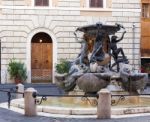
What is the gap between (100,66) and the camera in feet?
63.9

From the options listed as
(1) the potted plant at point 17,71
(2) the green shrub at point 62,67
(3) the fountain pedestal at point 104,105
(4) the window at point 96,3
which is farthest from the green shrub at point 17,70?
(3) the fountain pedestal at point 104,105

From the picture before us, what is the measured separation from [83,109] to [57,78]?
4.53 metres

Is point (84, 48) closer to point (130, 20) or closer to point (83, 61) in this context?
point (83, 61)

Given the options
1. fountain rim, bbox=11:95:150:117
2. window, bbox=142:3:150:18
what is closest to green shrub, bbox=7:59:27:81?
window, bbox=142:3:150:18

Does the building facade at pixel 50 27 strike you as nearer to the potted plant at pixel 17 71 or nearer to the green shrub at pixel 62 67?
the potted plant at pixel 17 71

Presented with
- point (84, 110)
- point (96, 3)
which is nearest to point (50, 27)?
point (96, 3)

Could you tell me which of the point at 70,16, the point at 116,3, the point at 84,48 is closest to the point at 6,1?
the point at 70,16

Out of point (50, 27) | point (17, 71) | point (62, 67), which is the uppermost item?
point (50, 27)

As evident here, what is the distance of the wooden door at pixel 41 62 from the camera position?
36.8m

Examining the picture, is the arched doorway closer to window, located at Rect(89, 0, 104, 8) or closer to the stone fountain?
window, located at Rect(89, 0, 104, 8)

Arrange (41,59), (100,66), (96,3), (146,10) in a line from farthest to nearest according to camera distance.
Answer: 1. (146,10)
2. (96,3)
3. (41,59)
4. (100,66)

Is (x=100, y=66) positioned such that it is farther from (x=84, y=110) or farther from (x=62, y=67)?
(x=62, y=67)

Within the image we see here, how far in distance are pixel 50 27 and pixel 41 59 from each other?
2.26 m

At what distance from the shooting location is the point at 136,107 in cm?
1634
